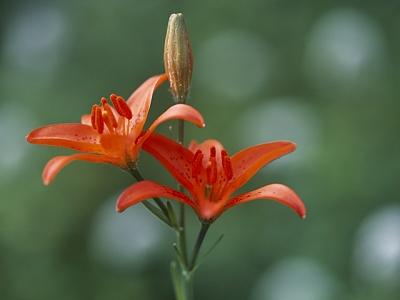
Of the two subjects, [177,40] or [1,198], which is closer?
[177,40]

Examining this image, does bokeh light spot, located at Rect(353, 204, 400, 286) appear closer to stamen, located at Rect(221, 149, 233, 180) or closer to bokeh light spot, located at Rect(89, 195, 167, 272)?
bokeh light spot, located at Rect(89, 195, 167, 272)

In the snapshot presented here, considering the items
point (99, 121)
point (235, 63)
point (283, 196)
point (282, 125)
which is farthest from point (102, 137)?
point (235, 63)

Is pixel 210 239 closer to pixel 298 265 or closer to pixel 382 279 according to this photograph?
pixel 298 265

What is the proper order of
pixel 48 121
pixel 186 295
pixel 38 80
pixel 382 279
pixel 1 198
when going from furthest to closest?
pixel 38 80 < pixel 48 121 < pixel 1 198 < pixel 382 279 < pixel 186 295

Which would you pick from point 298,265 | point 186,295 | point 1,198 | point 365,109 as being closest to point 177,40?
point 186,295

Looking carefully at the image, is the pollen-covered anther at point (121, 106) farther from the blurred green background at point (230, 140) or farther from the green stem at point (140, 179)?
the blurred green background at point (230, 140)

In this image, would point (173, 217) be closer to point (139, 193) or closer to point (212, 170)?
point (212, 170)

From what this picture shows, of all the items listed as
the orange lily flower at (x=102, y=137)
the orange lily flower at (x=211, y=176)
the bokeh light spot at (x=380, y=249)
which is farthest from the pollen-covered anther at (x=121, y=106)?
the bokeh light spot at (x=380, y=249)
